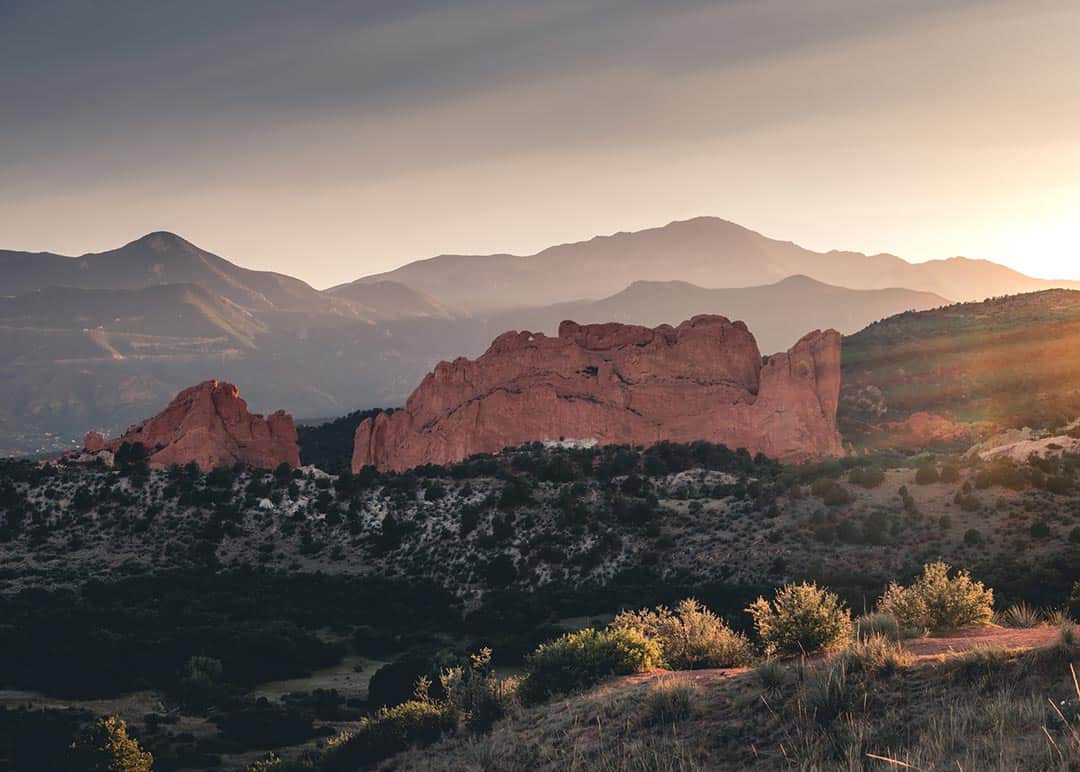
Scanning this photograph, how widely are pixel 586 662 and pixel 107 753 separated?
13541 millimetres

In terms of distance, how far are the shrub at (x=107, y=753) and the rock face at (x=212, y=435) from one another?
58.9 meters

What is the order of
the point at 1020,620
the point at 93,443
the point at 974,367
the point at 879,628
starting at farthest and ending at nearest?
the point at 974,367 → the point at 93,443 → the point at 1020,620 → the point at 879,628

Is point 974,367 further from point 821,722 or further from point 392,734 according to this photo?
point 821,722

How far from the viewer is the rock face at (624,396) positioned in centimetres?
8638

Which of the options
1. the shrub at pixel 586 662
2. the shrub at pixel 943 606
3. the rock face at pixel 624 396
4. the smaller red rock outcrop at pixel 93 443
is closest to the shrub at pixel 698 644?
the shrub at pixel 586 662

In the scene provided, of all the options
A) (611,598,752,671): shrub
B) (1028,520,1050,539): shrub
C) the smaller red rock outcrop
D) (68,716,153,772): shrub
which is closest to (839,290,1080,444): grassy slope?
(1028,520,1050,539): shrub

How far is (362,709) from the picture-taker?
120 ft

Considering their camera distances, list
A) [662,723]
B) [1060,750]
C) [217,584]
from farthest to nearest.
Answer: [217,584], [662,723], [1060,750]

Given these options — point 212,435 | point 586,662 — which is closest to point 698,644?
point 586,662

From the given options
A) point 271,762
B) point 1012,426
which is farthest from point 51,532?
point 1012,426

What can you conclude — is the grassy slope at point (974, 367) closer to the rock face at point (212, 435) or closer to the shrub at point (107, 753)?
the rock face at point (212, 435)

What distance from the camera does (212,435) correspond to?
8481cm

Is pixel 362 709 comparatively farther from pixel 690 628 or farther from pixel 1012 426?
pixel 1012 426

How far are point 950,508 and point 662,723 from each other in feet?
133
